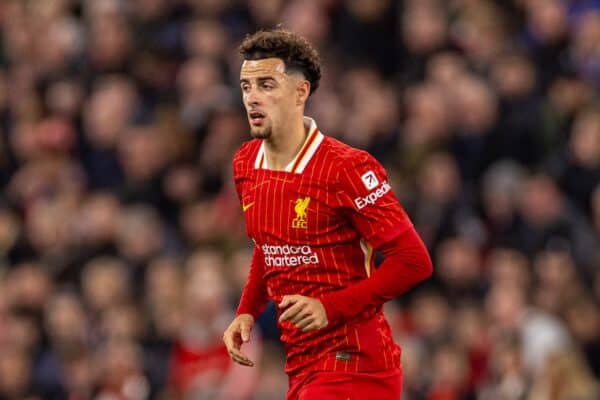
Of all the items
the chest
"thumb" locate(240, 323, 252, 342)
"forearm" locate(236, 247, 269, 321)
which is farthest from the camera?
"forearm" locate(236, 247, 269, 321)

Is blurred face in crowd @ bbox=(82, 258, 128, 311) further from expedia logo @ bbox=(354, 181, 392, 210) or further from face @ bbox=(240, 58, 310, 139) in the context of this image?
expedia logo @ bbox=(354, 181, 392, 210)

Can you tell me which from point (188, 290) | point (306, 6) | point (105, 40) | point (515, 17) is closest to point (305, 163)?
point (188, 290)

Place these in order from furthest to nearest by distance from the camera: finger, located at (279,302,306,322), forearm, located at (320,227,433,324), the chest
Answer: the chest
forearm, located at (320,227,433,324)
finger, located at (279,302,306,322)

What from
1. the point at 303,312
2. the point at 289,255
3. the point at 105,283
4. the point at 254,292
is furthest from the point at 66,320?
the point at 303,312

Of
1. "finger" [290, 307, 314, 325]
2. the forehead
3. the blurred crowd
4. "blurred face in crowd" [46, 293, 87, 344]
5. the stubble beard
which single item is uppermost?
the forehead

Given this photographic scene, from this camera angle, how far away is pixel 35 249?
1360cm

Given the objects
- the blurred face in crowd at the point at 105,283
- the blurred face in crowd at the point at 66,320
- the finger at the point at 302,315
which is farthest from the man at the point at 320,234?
the blurred face in crowd at the point at 66,320

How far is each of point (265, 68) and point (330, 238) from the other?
2.43 ft

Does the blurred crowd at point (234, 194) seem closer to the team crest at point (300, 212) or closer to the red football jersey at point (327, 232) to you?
the red football jersey at point (327, 232)

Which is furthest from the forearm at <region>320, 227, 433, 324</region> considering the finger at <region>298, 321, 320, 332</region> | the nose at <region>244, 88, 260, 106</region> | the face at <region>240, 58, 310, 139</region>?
the nose at <region>244, 88, 260, 106</region>

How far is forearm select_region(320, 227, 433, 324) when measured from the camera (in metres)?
6.22

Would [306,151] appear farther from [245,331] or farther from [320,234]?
[245,331]

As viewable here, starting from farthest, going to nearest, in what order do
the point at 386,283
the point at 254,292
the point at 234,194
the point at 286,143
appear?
the point at 234,194
the point at 254,292
the point at 286,143
the point at 386,283

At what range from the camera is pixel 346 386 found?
6.36 metres
